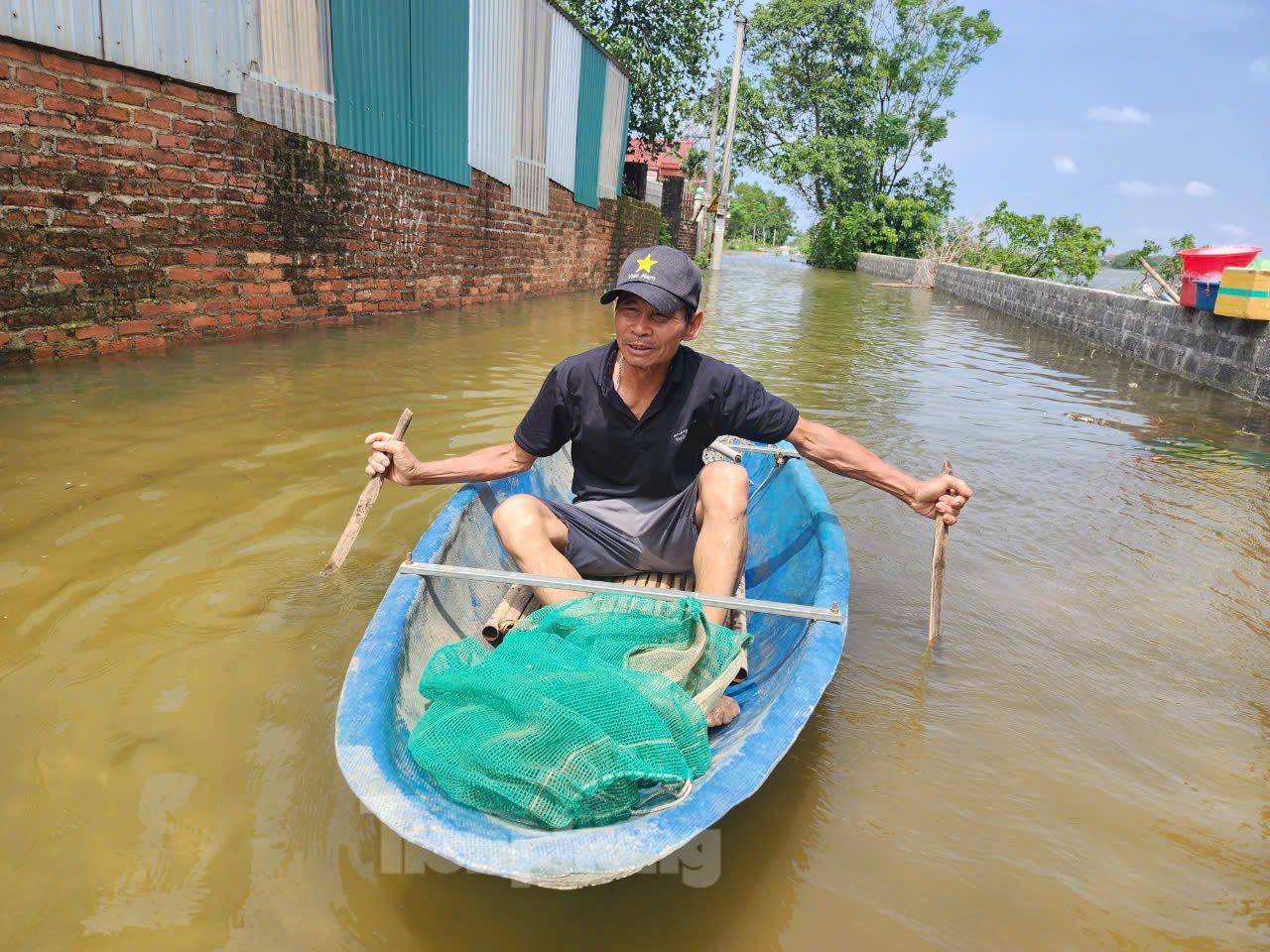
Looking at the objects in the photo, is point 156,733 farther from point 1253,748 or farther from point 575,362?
point 1253,748

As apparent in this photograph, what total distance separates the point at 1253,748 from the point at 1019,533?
201 cm

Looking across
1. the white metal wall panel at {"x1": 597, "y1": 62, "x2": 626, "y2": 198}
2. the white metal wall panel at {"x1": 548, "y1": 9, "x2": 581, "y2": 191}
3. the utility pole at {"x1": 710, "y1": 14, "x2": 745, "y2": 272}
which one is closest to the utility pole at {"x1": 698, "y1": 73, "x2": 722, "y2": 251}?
the utility pole at {"x1": 710, "y1": 14, "x2": 745, "y2": 272}

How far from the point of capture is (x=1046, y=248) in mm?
20469

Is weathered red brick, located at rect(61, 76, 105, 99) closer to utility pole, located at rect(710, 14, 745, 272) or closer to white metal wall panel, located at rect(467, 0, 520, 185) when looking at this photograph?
white metal wall panel, located at rect(467, 0, 520, 185)

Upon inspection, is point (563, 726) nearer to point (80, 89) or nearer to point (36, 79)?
point (36, 79)

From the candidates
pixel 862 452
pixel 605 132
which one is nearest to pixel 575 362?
pixel 862 452

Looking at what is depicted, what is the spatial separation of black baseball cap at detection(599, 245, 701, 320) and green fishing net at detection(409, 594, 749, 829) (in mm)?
1017

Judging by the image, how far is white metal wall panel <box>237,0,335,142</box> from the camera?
22.3 feet

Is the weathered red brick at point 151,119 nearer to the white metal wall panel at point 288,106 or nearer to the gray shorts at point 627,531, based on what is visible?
the white metal wall panel at point 288,106

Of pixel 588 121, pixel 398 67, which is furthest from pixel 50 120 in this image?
pixel 588 121

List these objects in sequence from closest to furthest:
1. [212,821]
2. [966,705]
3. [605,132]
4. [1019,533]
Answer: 1. [212,821]
2. [966,705]
3. [1019,533]
4. [605,132]

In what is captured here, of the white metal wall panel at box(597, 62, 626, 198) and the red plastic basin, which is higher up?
the white metal wall panel at box(597, 62, 626, 198)

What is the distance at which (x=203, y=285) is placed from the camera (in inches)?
262

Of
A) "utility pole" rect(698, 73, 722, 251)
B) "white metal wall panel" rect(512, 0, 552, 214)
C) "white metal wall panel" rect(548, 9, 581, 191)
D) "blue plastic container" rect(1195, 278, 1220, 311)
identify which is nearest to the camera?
"blue plastic container" rect(1195, 278, 1220, 311)
